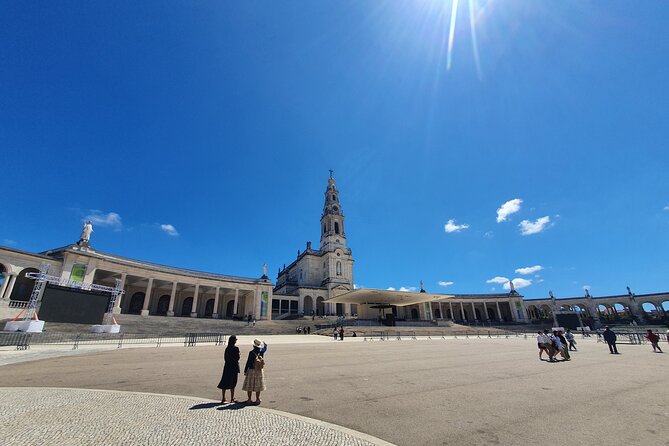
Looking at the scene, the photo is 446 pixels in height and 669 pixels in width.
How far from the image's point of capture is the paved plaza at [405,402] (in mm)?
4586

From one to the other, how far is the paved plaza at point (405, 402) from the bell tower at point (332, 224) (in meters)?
58.2

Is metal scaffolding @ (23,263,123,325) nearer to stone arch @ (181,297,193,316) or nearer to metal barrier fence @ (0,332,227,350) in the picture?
metal barrier fence @ (0,332,227,350)

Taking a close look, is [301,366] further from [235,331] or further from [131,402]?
[235,331]

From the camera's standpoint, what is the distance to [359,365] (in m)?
12.0

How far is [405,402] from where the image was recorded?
6.48 meters

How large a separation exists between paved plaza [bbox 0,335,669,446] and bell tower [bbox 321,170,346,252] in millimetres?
58249

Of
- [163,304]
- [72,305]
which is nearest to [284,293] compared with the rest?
[163,304]

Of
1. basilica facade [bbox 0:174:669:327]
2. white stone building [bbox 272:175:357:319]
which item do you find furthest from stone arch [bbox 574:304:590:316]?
white stone building [bbox 272:175:357:319]

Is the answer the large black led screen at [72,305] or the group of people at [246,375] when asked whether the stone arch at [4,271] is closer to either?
the large black led screen at [72,305]

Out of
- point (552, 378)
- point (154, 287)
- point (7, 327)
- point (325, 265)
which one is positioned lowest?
point (552, 378)

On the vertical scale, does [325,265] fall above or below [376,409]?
above

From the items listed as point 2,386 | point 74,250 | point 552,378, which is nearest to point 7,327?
point 74,250

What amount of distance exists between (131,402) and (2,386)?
4.93 meters

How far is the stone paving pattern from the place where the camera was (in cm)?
410
